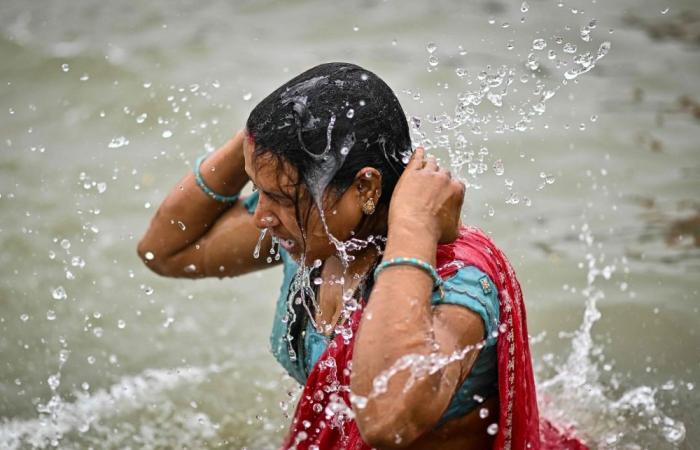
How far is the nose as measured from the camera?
94.3 inches

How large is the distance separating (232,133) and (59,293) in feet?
5.92

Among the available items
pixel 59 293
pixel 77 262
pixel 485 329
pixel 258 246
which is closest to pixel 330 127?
pixel 485 329

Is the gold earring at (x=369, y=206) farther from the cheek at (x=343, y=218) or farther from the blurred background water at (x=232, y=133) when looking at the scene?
the blurred background water at (x=232, y=133)

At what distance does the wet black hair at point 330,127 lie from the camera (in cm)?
226

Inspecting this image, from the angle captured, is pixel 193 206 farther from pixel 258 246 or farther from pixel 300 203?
pixel 300 203

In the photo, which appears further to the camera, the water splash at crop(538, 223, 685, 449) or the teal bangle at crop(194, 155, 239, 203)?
the water splash at crop(538, 223, 685, 449)

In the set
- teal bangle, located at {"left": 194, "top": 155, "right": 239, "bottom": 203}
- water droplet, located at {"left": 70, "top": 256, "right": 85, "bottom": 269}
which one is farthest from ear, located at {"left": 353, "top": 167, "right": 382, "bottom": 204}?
water droplet, located at {"left": 70, "top": 256, "right": 85, "bottom": 269}

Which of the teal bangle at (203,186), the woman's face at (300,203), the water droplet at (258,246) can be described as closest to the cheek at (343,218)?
the woman's face at (300,203)

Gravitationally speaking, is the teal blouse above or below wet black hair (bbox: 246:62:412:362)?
below

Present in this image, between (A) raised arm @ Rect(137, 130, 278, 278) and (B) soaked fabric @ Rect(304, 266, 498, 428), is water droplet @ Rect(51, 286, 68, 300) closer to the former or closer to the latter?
(A) raised arm @ Rect(137, 130, 278, 278)

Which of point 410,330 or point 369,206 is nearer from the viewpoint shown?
point 410,330

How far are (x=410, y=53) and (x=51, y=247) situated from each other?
3.14 m

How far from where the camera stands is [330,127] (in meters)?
2.25

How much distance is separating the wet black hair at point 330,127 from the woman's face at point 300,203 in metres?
0.02
